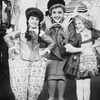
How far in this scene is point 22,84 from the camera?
5.71 meters

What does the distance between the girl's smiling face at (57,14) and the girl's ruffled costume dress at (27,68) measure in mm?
411

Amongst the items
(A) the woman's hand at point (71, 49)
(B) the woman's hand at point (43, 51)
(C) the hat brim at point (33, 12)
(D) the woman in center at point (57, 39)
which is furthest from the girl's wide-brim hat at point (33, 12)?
(A) the woman's hand at point (71, 49)

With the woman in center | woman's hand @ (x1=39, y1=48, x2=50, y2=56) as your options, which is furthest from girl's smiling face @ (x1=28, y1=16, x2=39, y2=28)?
woman's hand @ (x1=39, y1=48, x2=50, y2=56)

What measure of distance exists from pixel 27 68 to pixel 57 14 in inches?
39.1

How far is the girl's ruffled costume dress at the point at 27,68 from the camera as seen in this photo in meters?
5.68

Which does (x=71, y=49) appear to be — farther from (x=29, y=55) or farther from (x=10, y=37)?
(x=10, y=37)

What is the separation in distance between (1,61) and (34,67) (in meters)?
0.56

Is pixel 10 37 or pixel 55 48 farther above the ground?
pixel 10 37

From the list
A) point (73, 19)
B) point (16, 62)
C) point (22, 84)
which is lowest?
point (22, 84)

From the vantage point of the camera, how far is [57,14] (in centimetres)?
568

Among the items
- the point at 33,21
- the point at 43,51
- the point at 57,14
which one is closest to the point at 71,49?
the point at 43,51

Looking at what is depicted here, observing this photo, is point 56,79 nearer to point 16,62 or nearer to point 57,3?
point 16,62

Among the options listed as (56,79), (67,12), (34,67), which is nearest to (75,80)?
(56,79)

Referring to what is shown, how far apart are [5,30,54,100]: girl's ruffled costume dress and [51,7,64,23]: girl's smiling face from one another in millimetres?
411
